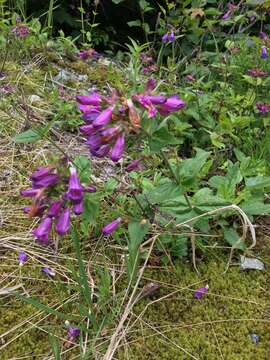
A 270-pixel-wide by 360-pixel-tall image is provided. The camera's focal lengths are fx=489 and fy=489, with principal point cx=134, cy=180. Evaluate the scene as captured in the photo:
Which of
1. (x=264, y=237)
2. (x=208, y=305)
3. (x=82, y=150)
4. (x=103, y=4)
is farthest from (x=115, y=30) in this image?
(x=208, y=305)

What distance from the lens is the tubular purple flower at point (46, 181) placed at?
1.48 m

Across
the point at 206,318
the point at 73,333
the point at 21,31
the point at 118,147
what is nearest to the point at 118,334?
the point at 73,333

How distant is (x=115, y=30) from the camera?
526 cm

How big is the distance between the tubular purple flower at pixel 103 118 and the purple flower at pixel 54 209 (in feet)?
0.89

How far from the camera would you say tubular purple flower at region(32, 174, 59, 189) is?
4.86 ft

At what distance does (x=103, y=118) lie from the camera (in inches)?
56.6

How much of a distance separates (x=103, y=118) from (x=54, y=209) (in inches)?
12.6

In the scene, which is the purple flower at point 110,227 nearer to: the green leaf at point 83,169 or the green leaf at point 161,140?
the green leaf at point 83,169

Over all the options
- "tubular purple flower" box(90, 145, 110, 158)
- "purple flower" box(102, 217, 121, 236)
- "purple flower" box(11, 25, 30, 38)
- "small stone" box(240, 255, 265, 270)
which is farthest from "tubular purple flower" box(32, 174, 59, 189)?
"purple flower" box(11, 25, 30, 38)

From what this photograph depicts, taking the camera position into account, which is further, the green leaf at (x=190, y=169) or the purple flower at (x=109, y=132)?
the green leaf at (x=190, y=169)

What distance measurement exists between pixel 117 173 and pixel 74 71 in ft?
4.93

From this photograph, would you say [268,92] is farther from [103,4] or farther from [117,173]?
[103,4]

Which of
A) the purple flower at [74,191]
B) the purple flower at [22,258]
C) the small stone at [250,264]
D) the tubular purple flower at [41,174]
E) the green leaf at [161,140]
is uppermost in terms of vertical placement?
the tubular purple flower at [41,174]

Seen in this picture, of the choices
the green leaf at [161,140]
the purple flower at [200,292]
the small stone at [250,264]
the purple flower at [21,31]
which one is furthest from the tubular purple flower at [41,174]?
the purple flower at [21,31]
